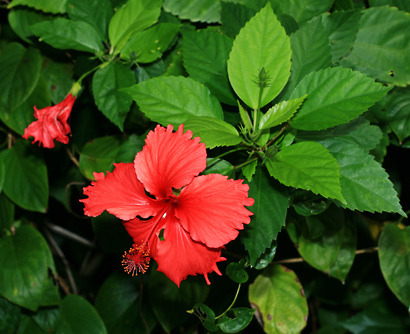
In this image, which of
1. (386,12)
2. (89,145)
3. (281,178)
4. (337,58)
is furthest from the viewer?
(89,145)

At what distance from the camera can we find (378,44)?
3.43 feet

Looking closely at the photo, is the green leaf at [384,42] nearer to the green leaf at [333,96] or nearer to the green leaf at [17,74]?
the green leaf at [333,96]

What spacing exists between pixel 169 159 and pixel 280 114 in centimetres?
20

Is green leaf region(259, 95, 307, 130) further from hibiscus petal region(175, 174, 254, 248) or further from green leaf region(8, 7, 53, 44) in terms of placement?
green leaf region(8, 7, 53, 44)

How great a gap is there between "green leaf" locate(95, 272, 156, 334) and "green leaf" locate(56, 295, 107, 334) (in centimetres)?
7

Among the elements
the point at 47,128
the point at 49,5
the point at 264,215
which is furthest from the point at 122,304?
the point at 49,5

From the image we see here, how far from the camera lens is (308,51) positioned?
0.79 metres

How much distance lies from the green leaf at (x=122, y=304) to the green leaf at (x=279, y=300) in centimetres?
40

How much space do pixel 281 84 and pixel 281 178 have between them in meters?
0.18

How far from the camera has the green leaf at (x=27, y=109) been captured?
114 cm

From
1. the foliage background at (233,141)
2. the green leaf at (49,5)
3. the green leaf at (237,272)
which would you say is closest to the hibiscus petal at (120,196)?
the foliage background at (233,141)

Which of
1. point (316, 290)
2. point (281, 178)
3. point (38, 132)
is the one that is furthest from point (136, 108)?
point (316, 290)

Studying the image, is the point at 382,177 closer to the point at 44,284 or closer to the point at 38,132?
the point at 38,132

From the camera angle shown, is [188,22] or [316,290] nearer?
[188,22]
